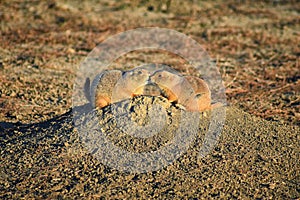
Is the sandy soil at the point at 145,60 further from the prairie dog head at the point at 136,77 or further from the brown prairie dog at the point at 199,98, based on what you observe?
the prairie dog head at the point at 136,77

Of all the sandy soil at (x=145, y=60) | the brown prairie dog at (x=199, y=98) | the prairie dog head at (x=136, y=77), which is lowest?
the sandy soil at (x=145, y=60)

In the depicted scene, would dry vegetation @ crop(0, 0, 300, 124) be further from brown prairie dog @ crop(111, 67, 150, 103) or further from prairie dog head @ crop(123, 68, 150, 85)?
prairie dog head @ crop(123, 68, 150, 85)

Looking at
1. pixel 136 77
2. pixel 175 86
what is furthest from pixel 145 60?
pixel 175 86

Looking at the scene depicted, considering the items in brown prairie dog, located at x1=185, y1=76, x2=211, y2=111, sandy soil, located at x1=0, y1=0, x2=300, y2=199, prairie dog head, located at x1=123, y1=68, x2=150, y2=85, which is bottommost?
sandy soil, located at x1=0, y1=0, x2=300, y2=199

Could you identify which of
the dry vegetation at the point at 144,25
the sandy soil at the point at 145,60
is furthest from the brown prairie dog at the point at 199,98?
the dry vegetation at the point at 144,25

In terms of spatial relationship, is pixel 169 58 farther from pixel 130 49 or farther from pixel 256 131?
pixel 256 131

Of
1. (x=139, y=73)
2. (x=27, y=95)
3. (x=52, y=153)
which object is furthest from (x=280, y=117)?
(x=27, y=95)

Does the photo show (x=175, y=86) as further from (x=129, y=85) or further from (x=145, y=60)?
(x=145, y=60)

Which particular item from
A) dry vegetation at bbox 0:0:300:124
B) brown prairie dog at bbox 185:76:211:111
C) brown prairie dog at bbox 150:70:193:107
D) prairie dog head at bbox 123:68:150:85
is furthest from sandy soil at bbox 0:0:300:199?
prairie dog head at bbox 123:68:150:85

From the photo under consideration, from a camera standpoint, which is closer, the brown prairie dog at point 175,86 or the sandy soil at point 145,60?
the sandy soil at point 145,60
